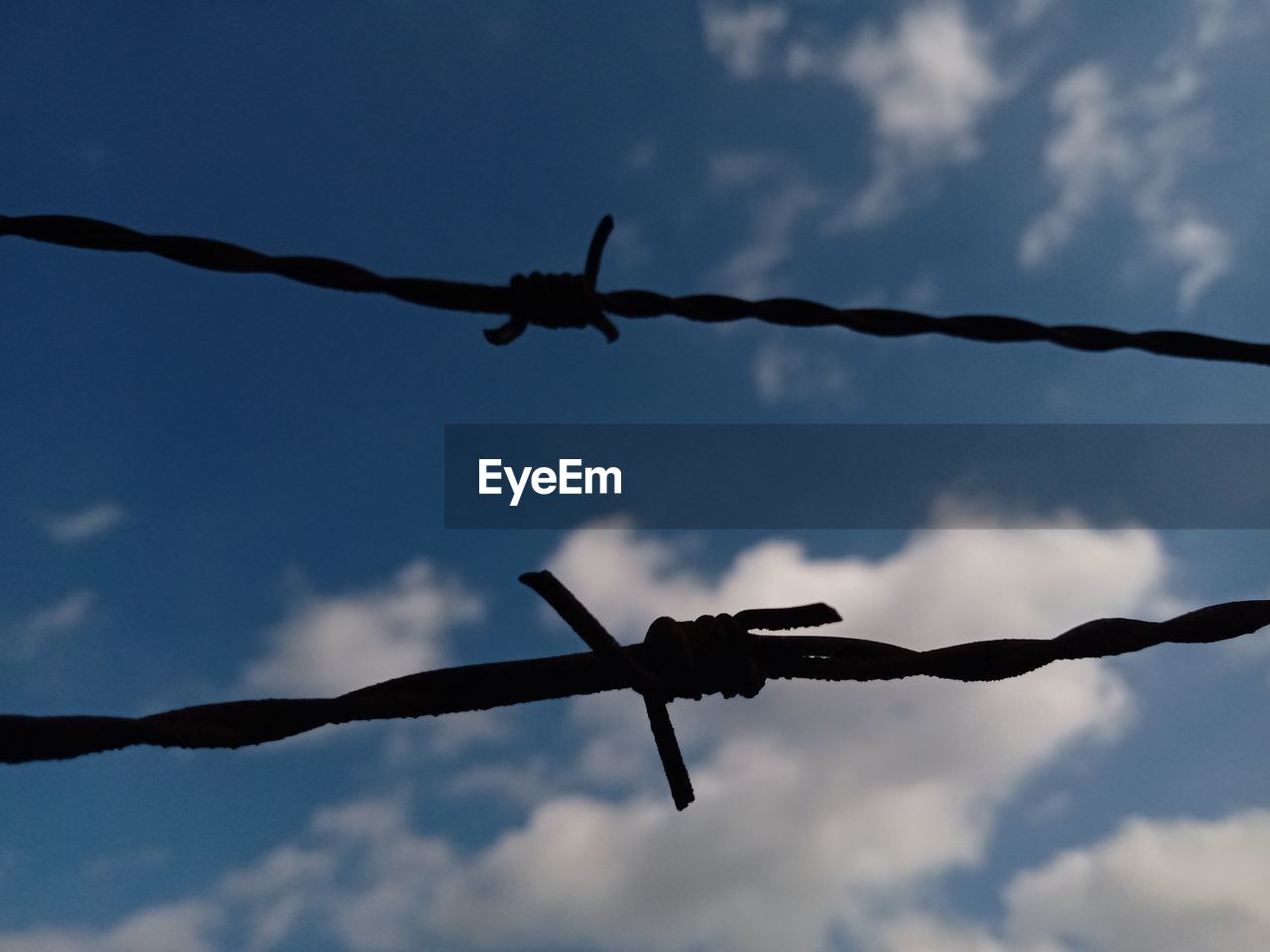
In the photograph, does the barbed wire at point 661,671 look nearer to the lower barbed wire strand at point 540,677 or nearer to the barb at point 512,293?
the lower barbed wire strand at point 540,677

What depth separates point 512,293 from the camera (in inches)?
82.4

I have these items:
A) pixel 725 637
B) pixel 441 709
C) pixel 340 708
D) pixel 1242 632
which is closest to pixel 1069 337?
pixel 1242 632

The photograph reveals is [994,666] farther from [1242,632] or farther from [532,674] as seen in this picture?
[532,674]

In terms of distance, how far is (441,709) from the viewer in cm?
205

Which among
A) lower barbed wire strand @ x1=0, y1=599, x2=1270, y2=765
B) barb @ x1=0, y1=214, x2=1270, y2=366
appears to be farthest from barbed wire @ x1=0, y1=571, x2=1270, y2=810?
barb @ x1=0, y1=214, x2=1270, y2=366

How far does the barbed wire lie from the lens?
1.95m

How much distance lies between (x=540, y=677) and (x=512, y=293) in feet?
2.32

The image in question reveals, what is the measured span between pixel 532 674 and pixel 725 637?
0.38 meters

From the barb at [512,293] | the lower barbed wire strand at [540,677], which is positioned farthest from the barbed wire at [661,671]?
the barb at [512,293]

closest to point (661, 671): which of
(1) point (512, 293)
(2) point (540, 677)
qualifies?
(2) point (540, 677)

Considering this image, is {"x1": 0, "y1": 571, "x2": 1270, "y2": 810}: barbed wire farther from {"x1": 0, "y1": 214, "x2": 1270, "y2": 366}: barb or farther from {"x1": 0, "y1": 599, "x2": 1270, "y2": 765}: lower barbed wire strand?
{"x1": 0, "y1": 214, "x2": 1270, "y2": 366}: barb

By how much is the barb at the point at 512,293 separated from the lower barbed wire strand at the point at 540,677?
0.62 metres

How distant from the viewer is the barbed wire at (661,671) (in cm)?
195

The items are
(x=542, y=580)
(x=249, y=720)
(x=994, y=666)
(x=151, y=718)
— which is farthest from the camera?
(x=994, y=666)
